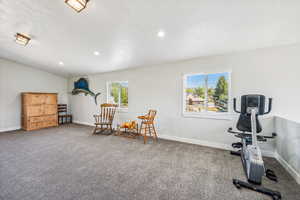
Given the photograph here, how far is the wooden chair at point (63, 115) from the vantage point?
5.70 m

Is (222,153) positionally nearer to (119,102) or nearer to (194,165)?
(194,165)

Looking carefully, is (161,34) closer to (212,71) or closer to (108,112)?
(212,71)

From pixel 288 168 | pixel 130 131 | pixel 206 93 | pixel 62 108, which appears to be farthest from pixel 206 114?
pixel 62 108

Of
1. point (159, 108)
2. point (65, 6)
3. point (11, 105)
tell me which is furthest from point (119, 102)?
point (11, 105)

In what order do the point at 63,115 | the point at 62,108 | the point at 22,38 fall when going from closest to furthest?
the point at 22,38, the point at 63,115, the point at 62,108

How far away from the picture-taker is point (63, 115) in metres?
5.68

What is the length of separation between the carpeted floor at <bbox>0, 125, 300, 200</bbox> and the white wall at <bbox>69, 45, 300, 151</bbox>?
532mm

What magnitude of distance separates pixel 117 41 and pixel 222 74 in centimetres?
264

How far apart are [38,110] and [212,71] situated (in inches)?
245

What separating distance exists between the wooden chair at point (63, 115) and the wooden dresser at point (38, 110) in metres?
0.47

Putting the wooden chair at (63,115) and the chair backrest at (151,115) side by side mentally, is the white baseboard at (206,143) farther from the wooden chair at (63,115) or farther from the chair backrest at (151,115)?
the wooden chair at (63,115)

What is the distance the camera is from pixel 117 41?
2684mm

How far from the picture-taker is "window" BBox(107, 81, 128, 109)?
4.62 metres

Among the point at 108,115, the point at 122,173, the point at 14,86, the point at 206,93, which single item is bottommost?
the point at 122,173
